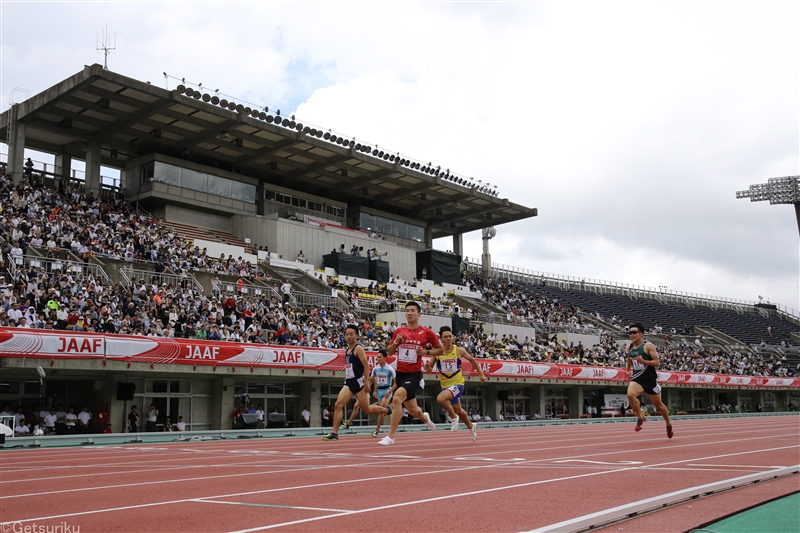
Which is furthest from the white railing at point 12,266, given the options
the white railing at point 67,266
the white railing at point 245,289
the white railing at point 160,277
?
the white railing at point 245,289

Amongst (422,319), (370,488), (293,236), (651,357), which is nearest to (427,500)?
(370,488)

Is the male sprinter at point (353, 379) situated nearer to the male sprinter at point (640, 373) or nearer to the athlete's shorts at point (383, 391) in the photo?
the athlete's shorts at point (383, 391)

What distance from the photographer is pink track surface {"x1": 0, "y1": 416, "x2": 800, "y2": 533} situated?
17.7ft

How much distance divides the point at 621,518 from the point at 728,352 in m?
65.8

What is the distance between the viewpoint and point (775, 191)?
64500 mm

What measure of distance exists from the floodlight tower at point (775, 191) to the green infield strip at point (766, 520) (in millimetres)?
63001

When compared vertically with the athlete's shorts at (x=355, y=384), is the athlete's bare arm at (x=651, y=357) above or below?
above

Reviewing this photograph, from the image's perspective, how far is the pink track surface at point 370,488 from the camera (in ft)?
17.7

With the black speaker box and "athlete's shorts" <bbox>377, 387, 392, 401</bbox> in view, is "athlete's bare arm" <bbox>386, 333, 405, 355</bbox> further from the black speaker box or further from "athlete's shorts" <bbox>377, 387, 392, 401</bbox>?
the black speaker box

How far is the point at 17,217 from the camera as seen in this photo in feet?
102

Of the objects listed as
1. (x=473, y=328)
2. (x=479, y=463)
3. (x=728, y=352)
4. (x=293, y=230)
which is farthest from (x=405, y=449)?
(x=728, y=352)

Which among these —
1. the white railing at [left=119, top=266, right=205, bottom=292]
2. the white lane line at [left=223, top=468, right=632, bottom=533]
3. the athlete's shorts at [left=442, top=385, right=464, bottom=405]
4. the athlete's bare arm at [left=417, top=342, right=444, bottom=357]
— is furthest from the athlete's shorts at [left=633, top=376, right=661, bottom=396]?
the white railing at [left=119, top=266, right=205, bottom=292]

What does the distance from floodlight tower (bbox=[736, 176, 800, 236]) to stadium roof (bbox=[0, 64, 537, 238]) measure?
21.7 metres

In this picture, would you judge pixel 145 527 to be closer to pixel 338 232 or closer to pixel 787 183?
pixel 338 232
